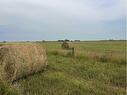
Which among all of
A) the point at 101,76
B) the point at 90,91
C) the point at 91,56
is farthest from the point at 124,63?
the point at 90,91

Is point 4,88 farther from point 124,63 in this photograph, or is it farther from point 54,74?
point 124,63

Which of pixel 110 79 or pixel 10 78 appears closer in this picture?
pixel 10 78

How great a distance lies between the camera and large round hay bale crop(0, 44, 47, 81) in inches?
277

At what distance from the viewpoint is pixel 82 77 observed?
8531mm

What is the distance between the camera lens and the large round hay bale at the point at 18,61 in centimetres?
702

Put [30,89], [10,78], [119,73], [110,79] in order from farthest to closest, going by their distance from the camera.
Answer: [119,73]
[110,79]
[10,78]
[30,89]

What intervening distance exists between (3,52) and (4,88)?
1.92m

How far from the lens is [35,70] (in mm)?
8539

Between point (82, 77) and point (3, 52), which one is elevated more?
point (3, 52)

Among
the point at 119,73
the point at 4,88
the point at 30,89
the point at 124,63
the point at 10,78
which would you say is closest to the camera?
the point at 4,88

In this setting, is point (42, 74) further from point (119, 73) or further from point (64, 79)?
point (119, 73)

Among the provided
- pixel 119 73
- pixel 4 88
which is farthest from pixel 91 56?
pixel 4 88

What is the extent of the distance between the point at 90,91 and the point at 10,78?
2.05m

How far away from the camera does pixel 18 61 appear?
7.41 m
